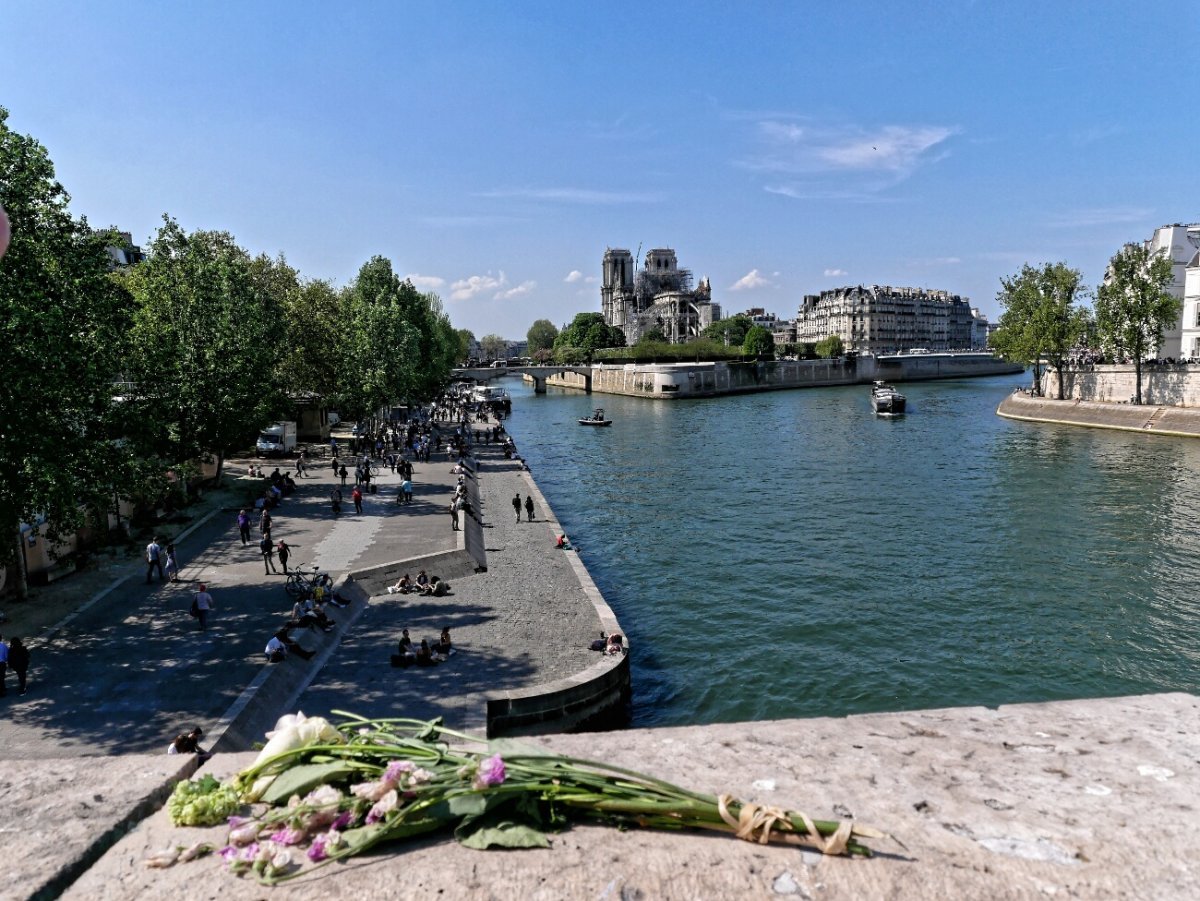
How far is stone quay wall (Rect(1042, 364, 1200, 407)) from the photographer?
6225 centimetres

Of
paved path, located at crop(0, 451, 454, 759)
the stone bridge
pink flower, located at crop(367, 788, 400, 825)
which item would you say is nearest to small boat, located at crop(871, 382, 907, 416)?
the stone bridge

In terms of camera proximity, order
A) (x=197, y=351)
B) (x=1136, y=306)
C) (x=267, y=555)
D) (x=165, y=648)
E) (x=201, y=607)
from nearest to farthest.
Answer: (x=165, y=648)
(x=201, y=607)
(x=267, y=555)
(x=197, y=351)
(x=1136, y=306)

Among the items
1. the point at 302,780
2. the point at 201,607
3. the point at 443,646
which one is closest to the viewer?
the point at 302,780

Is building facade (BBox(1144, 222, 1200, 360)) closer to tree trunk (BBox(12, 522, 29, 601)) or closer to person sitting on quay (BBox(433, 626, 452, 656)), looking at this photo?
person sitting on quay (BBox(433, 626, 452, 656))

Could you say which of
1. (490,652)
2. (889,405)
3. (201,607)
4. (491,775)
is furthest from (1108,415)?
(491,775)

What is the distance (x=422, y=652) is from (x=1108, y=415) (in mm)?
64870

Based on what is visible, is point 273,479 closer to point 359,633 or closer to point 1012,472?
point 359,633

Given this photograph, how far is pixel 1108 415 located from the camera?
63.4 meters

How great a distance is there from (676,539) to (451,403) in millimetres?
67571

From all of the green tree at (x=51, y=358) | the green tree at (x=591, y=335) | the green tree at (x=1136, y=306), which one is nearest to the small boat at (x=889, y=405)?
the green tree at (x=1136, y=306)

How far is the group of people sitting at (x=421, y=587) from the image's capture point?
20.7 m

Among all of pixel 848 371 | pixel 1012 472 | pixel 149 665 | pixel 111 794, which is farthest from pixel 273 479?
pixel 848 371

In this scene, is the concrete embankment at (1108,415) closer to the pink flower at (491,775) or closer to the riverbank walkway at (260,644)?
the riverbank walkway at (260,644)

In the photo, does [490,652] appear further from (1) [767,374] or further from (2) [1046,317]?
(1) [767,374]
